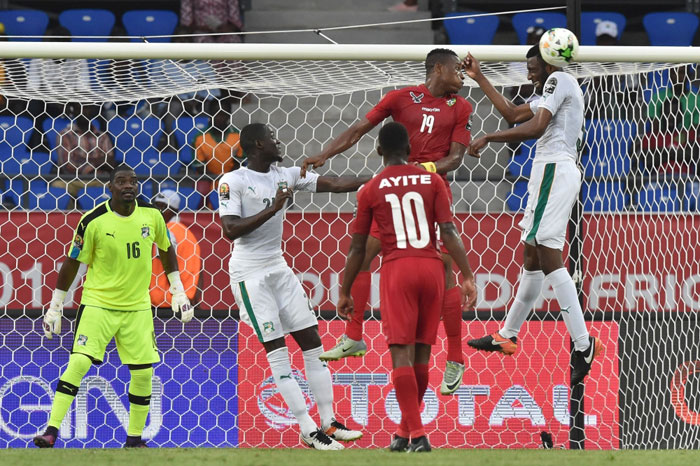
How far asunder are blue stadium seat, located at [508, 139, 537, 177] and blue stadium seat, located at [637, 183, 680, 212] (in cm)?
118

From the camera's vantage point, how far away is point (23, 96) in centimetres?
900

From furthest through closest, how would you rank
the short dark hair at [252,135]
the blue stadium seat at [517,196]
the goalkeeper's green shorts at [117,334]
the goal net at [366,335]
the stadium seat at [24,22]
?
the stadium seat at [24,22]
the blue stadium seat at [517,196]
the goal net at [366,335]
the goalkeeper's green shorts at [117,334]
the short dark hair at [252,135]

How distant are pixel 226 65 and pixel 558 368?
3.44 metres

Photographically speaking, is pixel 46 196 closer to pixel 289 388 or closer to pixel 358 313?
pixel 289 388

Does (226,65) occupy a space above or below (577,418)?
above

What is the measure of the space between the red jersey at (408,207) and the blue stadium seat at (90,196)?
4.03 metres

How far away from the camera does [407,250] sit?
6.06 metres

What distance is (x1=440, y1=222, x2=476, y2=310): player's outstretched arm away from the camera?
6.12 metres

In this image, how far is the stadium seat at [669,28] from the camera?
13219mm

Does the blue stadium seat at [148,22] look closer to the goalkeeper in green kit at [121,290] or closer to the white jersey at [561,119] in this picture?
the goalkeeper in green kit at [121,290]

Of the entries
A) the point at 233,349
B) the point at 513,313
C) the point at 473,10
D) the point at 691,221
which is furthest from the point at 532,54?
the point at 473,10

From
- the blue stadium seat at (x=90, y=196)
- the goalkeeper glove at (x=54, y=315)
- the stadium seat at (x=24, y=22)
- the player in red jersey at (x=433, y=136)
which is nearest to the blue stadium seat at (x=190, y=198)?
the blue stadium seat at (x=90, y=196)

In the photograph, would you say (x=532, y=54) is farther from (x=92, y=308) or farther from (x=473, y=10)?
(x=473, y=10)

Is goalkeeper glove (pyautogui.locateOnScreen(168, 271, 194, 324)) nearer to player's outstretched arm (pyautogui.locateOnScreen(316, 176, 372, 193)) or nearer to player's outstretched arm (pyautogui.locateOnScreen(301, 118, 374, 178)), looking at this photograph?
player's outstretched arm (pyautogui.locateOnScreen(316, 176, 372, 193))
